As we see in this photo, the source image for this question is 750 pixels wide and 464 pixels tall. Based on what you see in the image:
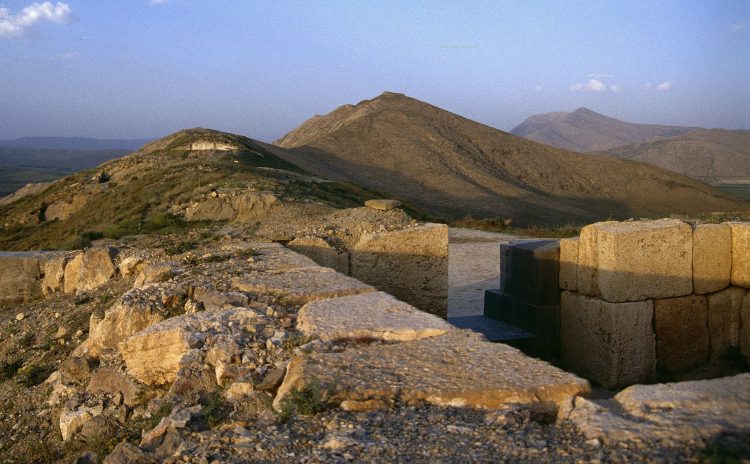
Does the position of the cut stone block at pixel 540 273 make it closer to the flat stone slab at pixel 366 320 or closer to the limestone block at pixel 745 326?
the limestone block at pixel 745 326

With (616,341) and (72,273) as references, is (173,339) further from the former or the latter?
(72,273)

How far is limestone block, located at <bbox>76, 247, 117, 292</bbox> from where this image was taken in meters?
7.15

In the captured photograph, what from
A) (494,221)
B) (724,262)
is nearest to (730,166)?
(494,221)

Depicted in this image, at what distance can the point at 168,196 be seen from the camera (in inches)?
550

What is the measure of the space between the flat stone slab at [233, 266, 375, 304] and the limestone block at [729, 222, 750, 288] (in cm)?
377

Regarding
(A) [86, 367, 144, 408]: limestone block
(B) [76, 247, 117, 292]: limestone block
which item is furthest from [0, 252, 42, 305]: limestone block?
(A) [86, 367, 144, 408]: limestone block

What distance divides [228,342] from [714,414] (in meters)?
2.39

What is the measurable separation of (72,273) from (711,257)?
6.74 meters

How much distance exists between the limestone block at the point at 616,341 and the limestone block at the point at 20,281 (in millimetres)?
6303

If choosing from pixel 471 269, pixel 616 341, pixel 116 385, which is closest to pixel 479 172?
pixel 471 269

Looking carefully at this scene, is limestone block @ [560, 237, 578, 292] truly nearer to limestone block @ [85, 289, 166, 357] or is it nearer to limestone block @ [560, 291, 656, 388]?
limestone block @ [560, 291, 656, 388]

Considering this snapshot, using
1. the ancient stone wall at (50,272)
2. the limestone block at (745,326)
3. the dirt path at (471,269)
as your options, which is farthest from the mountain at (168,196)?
the limestone block at (745,326)

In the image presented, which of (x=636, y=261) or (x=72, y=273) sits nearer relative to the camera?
(x=636, y=261)

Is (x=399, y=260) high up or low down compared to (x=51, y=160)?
up
